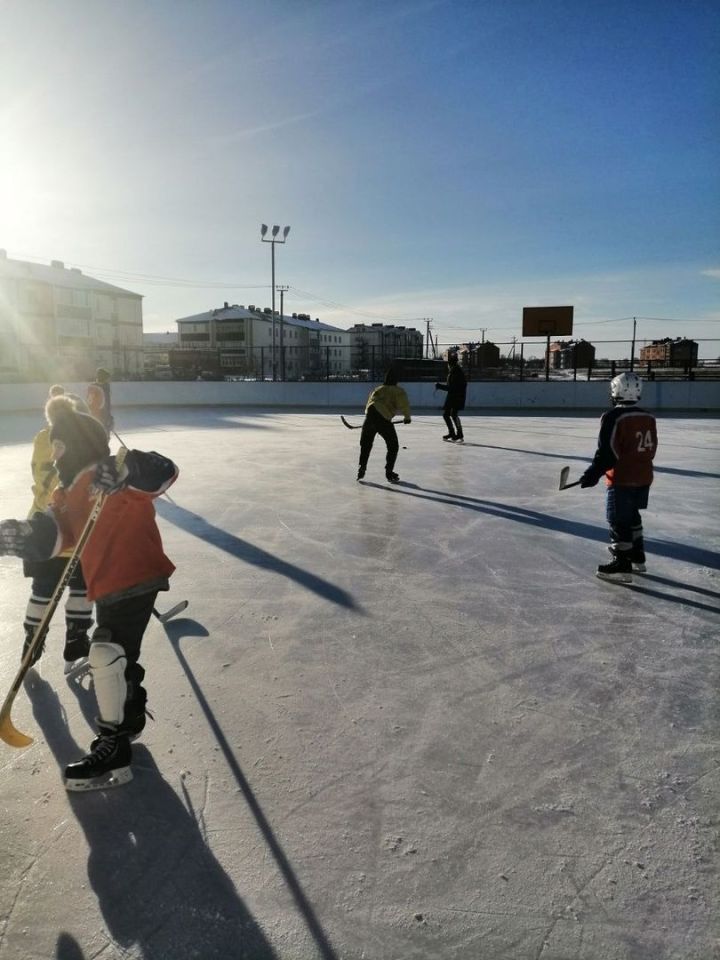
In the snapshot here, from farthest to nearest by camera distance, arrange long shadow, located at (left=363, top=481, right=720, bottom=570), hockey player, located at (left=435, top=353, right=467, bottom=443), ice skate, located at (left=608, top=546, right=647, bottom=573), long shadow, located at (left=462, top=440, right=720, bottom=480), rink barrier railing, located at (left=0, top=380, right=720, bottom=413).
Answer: rink barrier railing, located at (left=0, top=380, right=720, bottom=413) → hockey player, located at (left=435, top=353, right=467, bottom=443) → long shadow, located at (left=462, top=440, right=720, bottom=480) → long shadow, located at (left=363, top=481, right=720, bottom=570) → ice skate, located at (left=608, top=546, right=647, bottom=573)

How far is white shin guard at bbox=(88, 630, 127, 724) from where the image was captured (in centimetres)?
264

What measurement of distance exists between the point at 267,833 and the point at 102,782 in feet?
2.59

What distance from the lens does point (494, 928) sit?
1860mm

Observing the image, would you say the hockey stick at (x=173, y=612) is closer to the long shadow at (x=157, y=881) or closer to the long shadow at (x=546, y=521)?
the long shadow at (x=157, y=881)

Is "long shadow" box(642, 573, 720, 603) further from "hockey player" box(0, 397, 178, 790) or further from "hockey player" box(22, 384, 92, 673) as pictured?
"hockey player" box(22, 384, 92, 673)

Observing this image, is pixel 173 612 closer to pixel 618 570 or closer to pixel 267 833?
pixel 267 833

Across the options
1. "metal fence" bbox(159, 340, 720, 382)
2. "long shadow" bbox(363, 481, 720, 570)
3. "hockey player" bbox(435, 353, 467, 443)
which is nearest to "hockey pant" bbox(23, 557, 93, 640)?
"long shadow" bbox(363, 481, 720, 570)

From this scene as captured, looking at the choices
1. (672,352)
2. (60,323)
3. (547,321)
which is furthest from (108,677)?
(60,323)

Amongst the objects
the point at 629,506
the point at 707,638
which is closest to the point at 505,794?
the point at 707,638

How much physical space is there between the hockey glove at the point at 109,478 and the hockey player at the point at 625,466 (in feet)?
12.2

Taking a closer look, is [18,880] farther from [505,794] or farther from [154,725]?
[505,794]

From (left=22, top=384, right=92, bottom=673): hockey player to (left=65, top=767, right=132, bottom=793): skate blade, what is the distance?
106 cm

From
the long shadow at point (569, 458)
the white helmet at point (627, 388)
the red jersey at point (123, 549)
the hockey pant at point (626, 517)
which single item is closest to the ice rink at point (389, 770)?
the hockey pant at point (626, 517)

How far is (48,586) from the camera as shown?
3541 mm
